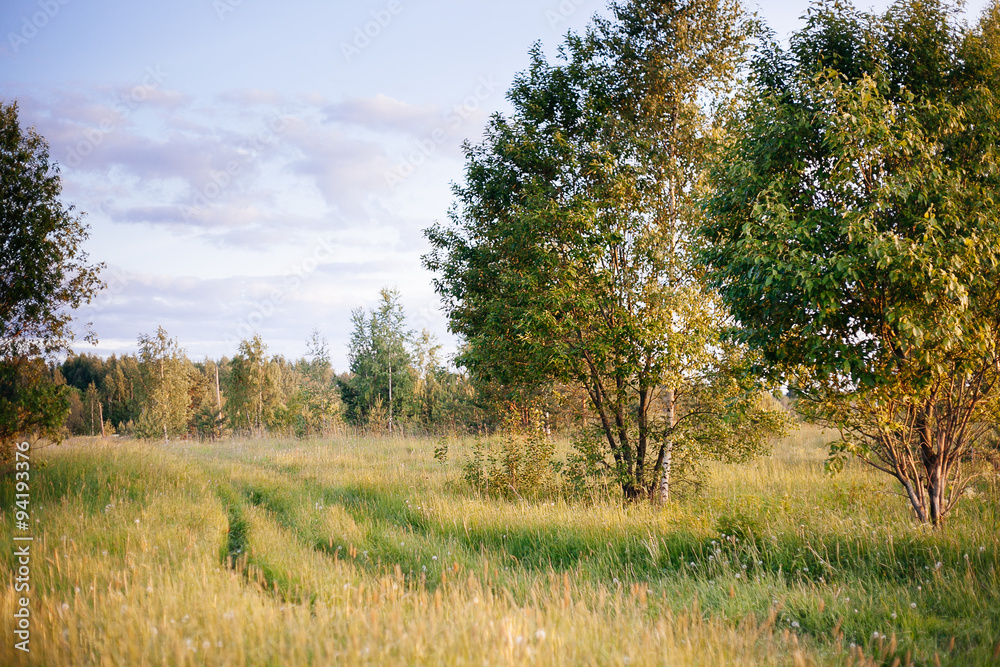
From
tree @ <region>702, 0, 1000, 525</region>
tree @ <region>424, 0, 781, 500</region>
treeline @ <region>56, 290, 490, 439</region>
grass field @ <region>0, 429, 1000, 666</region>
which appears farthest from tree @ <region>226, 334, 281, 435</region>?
tree @ <region>702, 0, 1000, 525</region>

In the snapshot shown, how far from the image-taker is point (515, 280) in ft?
30.5

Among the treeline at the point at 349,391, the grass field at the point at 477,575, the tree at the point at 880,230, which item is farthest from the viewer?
the treeline at the point at 349,391

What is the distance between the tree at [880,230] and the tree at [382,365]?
2889 cm

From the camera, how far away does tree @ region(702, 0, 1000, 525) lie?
580 centimetres

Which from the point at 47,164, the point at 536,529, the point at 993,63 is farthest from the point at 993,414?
the point at 47,164

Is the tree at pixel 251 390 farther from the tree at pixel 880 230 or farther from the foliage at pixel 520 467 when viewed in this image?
the tree at pixel 880 230

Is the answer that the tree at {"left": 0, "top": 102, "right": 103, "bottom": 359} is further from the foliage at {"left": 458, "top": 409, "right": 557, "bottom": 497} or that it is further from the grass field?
the foliage at {"left": 458, "top": 409, "right": 557, "bottom": 497}

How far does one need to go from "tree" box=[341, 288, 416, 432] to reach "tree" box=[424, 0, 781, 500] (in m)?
24.3

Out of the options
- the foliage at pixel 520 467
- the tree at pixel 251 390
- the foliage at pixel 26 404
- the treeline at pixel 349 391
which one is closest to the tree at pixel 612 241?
the foliage at pixel 520 467

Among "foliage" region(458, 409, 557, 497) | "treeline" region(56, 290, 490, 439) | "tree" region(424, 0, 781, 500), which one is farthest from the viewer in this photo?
"treeline" region(56, 290, 490, 439)

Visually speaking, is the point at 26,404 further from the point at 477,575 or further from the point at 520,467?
the point at 520,467

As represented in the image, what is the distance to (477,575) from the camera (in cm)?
641

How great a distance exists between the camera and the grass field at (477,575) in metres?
3.40

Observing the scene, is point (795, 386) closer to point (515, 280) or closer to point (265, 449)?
point (515, 280)
